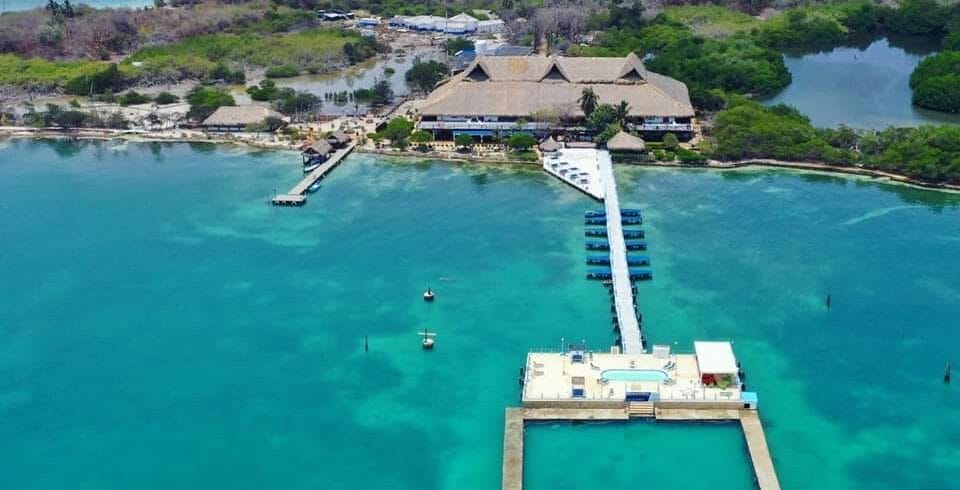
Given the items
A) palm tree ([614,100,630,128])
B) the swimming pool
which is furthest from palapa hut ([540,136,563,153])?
the swimming pool

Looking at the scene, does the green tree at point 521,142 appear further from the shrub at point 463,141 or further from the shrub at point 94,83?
the shrub at point 94,83

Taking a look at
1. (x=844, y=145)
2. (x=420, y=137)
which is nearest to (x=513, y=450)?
(x=420, y=137)

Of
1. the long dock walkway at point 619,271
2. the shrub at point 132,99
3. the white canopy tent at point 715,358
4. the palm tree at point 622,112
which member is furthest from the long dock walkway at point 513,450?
the shrub at point 132,99

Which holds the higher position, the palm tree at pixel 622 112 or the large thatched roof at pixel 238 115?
the palm tree at pixel 622 112

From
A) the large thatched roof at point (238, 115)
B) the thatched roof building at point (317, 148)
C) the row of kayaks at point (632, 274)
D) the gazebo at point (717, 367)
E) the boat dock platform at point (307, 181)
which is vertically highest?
the large thatched roof at point (238, 115)

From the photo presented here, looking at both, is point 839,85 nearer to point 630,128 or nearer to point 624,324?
point 630,128

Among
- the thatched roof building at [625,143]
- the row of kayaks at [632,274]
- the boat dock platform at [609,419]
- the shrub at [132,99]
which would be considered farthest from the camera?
the shrub at [132,99]

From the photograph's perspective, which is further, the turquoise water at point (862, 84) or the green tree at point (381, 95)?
the green tree at point (381, 95)

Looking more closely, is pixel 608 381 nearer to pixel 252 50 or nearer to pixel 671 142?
pixel 671 142

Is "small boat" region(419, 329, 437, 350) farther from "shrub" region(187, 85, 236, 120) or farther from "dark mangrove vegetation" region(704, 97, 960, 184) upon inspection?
"shrub" region(187, 85, 236, 120)
